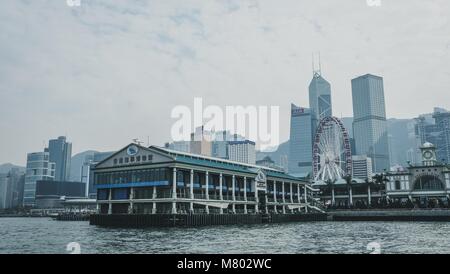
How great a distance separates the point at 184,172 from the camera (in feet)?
301

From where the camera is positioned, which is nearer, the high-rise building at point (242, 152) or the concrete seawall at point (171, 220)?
the concrete seawall at point (171, 220)

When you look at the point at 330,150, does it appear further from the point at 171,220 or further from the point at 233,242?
the point at 233,242

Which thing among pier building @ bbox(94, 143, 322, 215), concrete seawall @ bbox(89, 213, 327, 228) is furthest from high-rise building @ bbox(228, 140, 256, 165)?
concrete seawall @ bbox(89, 213, 327, 228)

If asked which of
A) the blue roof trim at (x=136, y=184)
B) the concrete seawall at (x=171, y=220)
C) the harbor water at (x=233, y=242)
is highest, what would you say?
the blue roof trim at (x=136, y=184)

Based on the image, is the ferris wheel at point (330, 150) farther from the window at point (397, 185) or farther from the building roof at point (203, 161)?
the building roof at point (203, 161)

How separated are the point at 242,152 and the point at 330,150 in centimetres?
3390

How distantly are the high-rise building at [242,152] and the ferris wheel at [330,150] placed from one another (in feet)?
85.6

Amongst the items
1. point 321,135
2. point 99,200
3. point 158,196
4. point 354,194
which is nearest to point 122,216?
point 158,196

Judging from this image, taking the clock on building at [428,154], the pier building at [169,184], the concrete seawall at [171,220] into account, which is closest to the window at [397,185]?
the clock on building at [428,154]

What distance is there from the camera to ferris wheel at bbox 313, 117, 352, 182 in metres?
148

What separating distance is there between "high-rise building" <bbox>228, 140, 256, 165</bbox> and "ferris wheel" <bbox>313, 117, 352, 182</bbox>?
26081mm

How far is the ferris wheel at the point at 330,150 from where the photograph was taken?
148 metres
